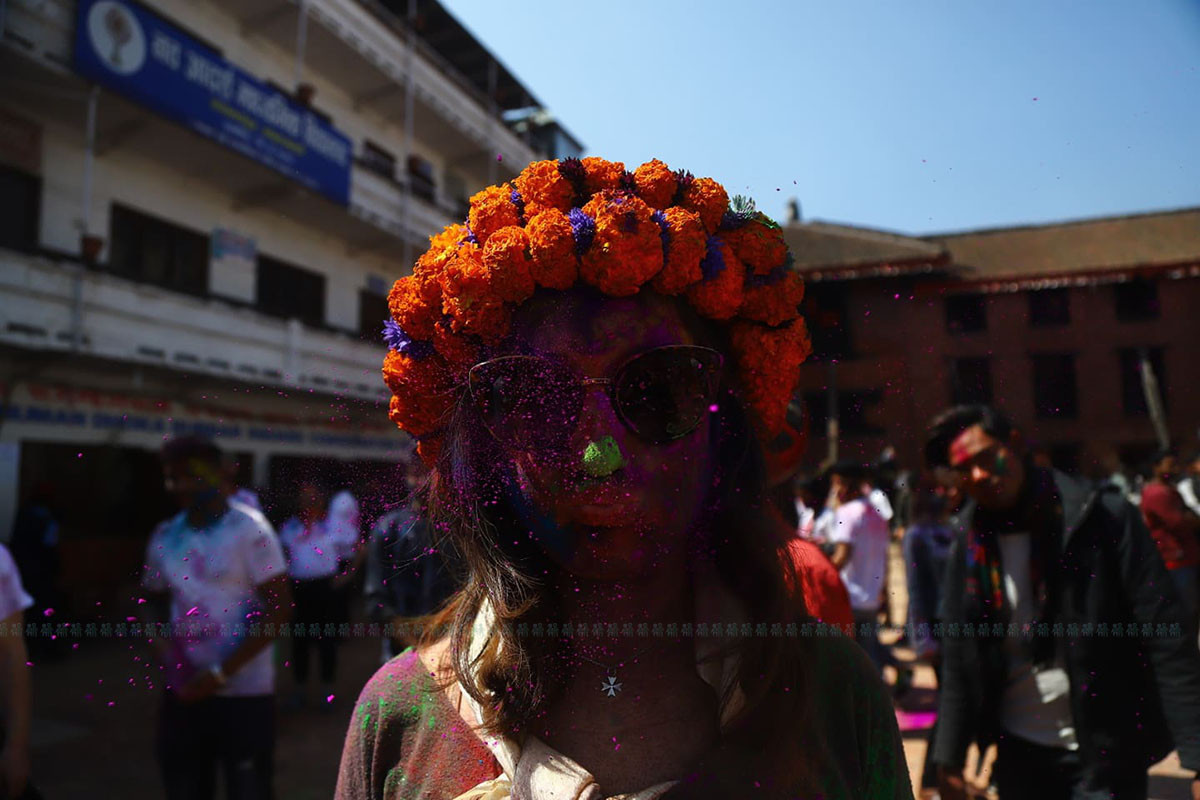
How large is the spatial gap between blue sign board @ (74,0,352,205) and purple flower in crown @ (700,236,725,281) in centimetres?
1019

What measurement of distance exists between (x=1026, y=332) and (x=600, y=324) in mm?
599

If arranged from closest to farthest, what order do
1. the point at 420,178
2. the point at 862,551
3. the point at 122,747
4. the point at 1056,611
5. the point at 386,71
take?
A: the point at 1056,611 → the point at 122,747 → the point at 862,551 → the point at 386,71 → the point at 420,178

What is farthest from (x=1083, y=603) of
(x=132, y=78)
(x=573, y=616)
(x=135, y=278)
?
(x=132, y=78)

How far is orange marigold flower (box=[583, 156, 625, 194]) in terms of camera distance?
1.02 meters

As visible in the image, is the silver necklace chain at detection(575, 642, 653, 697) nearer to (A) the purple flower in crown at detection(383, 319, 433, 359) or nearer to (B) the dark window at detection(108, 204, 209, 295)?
(A) the purple flower in crown at detection(383, 319, 433, 359)

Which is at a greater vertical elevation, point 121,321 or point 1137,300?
point 121,321

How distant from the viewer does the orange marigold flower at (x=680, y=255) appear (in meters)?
0.94

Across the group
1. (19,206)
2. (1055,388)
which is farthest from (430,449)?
(19,206)

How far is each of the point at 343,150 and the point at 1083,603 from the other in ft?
41.1

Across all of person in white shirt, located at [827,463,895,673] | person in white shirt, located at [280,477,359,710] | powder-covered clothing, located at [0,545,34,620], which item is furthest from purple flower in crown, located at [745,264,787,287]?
person in white shirt, located at [827,463,895,673]

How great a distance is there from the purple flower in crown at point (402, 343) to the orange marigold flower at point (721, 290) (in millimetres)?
385

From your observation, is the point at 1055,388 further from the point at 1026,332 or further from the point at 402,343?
the point at 402,343

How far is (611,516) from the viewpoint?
2.87 ft

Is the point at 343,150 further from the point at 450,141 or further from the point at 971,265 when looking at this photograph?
the point at 971,265
